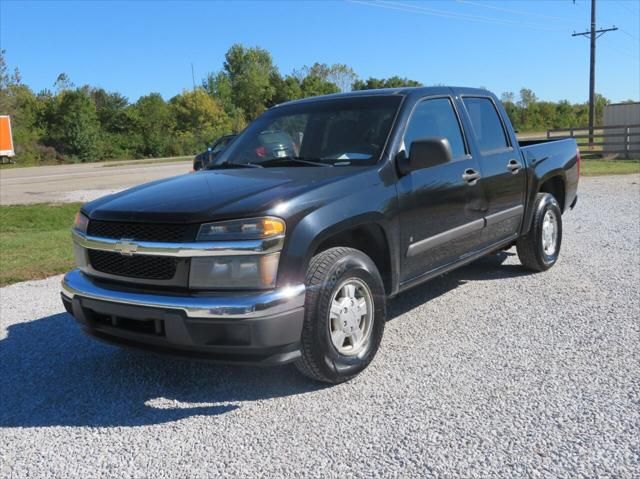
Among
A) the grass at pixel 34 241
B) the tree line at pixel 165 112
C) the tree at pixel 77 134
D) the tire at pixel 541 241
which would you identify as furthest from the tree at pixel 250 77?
the tire at pixel 541 241

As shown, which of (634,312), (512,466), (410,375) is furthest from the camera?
(634,312)

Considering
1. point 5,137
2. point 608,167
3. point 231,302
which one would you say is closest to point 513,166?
point 231,302

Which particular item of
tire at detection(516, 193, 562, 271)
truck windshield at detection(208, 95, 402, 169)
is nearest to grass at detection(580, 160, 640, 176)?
tire at detection(516, 193, 562, 271)

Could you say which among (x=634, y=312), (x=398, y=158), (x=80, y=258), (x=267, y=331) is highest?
(x=398, y=158)

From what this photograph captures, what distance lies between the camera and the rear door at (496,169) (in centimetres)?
527

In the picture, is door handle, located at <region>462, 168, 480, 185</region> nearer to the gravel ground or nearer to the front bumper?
the gravel ground

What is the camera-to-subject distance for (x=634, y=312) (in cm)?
490

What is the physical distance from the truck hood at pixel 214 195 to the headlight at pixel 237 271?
239 millimetres

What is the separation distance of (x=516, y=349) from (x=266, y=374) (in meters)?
1.74

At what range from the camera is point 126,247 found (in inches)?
138

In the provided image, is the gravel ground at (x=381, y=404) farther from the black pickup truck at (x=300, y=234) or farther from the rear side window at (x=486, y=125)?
the rear side window at (x=486, y=125)

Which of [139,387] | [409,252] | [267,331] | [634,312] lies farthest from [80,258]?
[634,312]

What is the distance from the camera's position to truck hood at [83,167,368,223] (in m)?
3.36

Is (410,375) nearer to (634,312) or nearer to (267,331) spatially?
(267,331)
